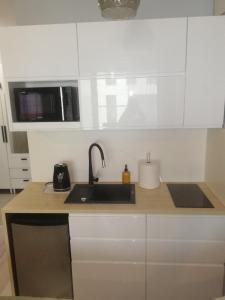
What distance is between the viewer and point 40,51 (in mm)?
1593

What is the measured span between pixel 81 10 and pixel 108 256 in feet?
6.50

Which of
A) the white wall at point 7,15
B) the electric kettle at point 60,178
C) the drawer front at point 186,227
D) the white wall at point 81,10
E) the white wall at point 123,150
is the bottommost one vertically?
the drawer front at point 186,227

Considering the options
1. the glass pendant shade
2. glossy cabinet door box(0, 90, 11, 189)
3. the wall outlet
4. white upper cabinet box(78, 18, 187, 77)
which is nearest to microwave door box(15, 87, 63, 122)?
white upper cabinet box(78, 18, 187, 77)

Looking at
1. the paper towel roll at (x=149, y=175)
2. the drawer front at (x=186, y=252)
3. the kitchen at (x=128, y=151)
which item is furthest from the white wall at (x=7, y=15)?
the drawer front at (x=186, y=252)

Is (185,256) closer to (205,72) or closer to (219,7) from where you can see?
(205,72)

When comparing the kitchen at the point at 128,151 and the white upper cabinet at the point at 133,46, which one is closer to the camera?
the white upper cabinet at the point at 133,46

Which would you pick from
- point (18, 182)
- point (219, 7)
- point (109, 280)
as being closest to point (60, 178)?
point (109, 280)

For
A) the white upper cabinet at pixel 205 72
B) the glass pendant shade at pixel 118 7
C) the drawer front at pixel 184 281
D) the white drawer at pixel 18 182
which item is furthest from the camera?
the white drawer at pixel 18 182

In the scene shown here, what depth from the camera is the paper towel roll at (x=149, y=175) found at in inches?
73.6

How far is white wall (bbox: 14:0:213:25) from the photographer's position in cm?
180

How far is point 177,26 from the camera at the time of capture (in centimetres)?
151

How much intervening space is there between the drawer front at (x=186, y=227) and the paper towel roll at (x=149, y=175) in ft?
1.28

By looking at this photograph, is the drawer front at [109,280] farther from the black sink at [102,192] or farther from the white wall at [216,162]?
the white wall at [216,162]

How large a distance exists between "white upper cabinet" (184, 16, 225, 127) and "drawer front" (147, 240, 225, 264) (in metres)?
0.86
